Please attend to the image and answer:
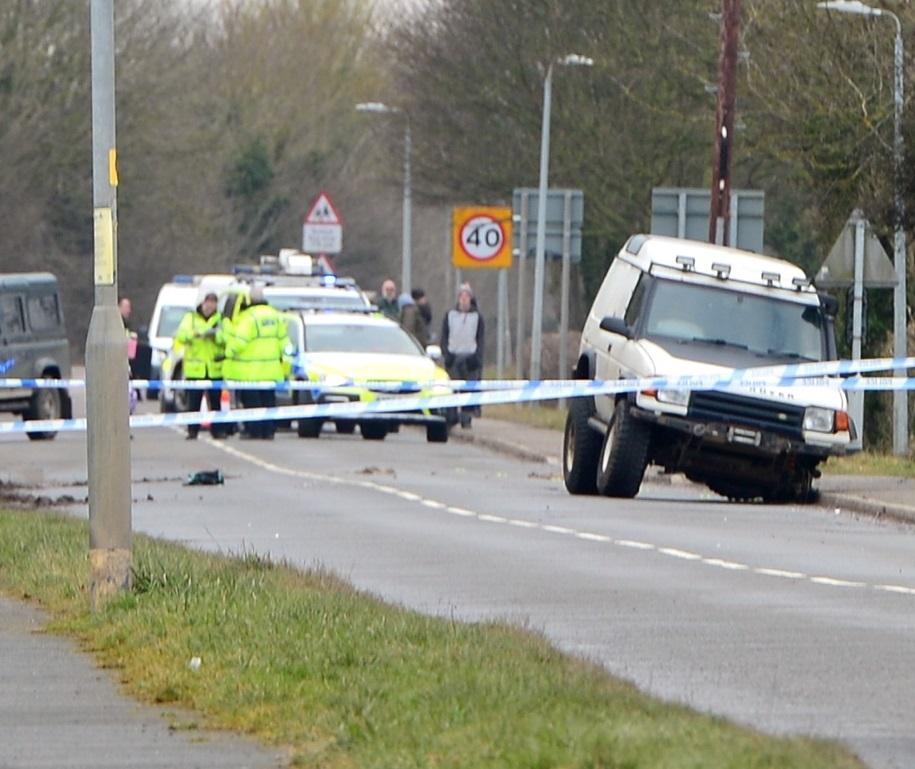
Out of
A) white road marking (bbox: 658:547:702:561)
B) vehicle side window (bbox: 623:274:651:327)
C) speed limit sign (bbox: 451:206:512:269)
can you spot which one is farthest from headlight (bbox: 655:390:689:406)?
speed limit sign (bbox: 451:206:512:269)

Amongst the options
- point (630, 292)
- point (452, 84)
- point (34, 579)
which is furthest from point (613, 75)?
point (34, 579)

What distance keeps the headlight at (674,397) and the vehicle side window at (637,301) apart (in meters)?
1.12

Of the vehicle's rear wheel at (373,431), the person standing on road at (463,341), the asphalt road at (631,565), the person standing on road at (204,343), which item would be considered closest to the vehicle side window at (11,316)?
the person standing on road at (204,343)

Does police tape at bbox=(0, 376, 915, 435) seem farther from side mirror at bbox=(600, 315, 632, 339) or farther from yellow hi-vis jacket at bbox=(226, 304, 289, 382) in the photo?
yellow hi-vis jacket at bbox=(226, 304, 289, 382)

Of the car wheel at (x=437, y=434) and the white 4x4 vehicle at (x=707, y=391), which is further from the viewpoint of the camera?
the car wheel at (x=437, y=434)

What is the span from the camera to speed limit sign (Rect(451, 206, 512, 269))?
35.7m

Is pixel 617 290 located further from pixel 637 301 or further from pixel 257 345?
pixel 257 345

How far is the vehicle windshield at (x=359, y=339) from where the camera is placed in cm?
2988

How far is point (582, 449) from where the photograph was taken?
68.6 feet

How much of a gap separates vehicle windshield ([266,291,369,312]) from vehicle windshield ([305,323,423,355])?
3.21 metres

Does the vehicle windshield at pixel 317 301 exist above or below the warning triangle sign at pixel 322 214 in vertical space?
below

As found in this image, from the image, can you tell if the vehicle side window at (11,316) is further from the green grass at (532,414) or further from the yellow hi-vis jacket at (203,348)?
the green grass at (532,414)

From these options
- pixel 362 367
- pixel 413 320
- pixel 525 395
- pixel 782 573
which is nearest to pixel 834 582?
pixel 782 573

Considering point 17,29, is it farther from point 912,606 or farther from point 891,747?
point 891,747
